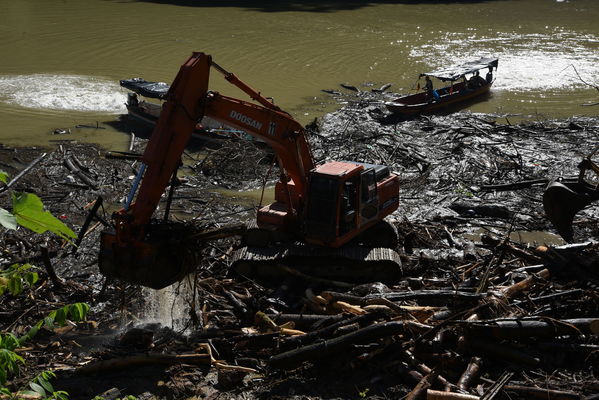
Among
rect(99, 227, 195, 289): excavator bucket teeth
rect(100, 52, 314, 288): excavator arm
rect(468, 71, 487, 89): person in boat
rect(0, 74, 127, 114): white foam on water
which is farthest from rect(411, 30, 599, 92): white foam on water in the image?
rect(99, 227, 195, 289): excavator bucket teeth

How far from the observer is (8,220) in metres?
2.57

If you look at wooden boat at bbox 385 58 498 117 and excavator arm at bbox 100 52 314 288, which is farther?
wooden boat at bbox 385 58 498 117

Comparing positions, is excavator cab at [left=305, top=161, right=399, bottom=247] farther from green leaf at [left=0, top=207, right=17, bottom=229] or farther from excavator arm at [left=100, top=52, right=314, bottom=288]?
green leaf at [left=0, top=207, right=17, bottom=229]

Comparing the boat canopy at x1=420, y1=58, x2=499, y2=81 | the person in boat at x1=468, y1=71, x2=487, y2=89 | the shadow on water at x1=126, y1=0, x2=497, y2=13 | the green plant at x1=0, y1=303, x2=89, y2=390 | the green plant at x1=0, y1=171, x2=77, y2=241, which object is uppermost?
the shadow on water at x1=126, y1=0, x2=497, y2=13

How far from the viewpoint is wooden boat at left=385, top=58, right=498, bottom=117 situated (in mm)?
23844

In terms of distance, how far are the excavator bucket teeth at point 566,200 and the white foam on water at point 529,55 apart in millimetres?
19440

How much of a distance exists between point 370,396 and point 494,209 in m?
8.63

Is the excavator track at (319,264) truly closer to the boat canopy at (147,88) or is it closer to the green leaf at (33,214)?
the green leaf at (33,214)

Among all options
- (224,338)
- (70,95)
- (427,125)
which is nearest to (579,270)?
(224,338)

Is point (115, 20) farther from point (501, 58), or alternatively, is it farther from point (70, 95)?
point (501, 58)

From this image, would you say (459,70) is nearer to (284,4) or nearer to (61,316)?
(284,4)

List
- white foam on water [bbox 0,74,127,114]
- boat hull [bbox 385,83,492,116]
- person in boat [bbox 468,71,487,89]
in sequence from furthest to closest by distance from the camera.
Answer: person in boat [bbox 468,71,487,89]
white foam on water [bbox 0,74,127,114]
boat hull [bbox 385,83,492,116]

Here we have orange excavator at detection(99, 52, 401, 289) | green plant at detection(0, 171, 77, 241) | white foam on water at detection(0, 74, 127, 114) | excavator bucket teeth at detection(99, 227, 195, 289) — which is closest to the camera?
green plant at detection(0, 171, 77, 241)

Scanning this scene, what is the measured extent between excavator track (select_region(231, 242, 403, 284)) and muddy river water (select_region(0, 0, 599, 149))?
11119 millimetres
